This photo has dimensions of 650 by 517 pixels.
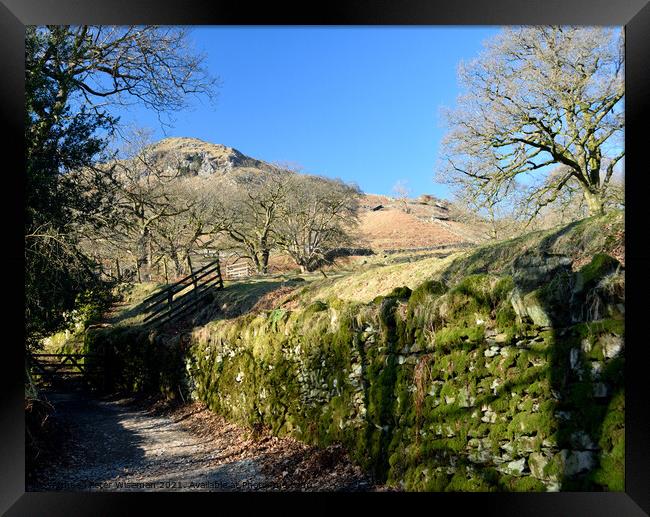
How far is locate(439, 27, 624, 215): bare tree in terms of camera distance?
5.66 metres

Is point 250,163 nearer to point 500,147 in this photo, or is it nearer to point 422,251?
point 422,251

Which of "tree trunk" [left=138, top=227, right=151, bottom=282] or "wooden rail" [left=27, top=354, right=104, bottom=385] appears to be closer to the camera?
"wooden rail" [left=27, top=354, right=104, bottom=385]

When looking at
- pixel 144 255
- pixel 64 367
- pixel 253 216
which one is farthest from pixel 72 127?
pixel 253 216

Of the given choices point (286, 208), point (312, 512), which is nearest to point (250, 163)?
point (286, 208)

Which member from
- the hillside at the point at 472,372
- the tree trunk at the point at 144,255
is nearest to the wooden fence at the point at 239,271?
the tree trunk at the point at 144,255

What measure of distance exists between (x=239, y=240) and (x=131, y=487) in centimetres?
635

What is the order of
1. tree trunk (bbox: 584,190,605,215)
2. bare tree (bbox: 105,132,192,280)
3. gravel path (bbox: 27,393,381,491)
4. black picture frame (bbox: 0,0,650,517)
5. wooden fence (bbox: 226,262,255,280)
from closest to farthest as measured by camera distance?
black picture frame (bbox: 0,0,650,517) < gravel path (bbox: 27,393,381,491) < tree trunk (bbox: 584,190,605,215) < bare tree (bbox: 105,132,192,280) < wooden fence (bbox: 226,262,255,280)

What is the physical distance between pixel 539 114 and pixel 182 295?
7.45 m

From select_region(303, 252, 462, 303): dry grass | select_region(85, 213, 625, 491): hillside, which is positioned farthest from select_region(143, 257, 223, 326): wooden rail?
select_region(85, 213, 625, 491): hillside

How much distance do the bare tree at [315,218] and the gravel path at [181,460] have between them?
4.55m

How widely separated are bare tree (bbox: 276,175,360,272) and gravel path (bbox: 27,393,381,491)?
4.55 metres

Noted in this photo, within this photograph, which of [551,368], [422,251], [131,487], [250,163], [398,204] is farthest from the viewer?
[250,163]

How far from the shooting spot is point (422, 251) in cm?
754

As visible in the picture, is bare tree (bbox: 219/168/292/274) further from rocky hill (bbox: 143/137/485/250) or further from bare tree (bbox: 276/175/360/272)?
rocky hill (bbox: 143/137/485/250)
